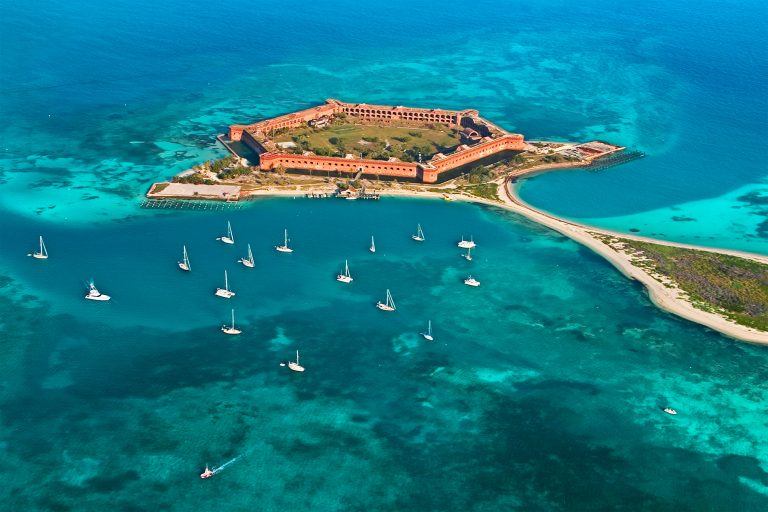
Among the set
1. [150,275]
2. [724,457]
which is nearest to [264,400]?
[150,275]

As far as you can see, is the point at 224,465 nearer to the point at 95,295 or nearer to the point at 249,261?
the point at 95,295

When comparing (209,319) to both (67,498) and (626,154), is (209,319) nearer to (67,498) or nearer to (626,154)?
(67,498)

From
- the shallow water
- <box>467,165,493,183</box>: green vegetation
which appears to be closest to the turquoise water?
the shallow water

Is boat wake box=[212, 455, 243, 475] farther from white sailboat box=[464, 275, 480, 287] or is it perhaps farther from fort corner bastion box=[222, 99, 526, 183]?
fort corner bastion box=[222, 99, 526, 183]

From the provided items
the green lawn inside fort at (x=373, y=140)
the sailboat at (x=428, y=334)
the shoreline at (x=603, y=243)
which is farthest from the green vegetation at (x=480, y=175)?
the sailboat at (x=428, y=334)

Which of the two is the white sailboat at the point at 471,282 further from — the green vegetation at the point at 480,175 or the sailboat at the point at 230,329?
the green vegetation at the point at 480,175

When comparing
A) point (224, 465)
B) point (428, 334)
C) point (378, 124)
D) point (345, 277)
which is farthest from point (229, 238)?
point (378, 124)
